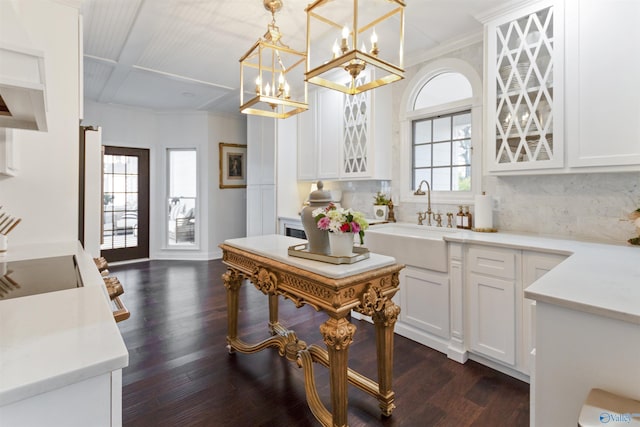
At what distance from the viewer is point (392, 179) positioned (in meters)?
3.69

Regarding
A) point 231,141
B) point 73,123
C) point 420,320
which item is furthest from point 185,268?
point 420,320

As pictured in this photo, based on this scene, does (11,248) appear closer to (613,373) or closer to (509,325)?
(613,373)

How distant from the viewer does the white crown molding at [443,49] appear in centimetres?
292

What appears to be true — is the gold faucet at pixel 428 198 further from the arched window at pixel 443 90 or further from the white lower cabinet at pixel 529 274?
the white lower cabinet at pixel 529 274

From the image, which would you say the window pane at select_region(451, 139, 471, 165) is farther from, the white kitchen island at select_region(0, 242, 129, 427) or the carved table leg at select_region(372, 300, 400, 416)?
the white kitchen island at select_region(0, 242, 129, 427)

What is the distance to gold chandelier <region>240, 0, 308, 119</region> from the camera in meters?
2.09

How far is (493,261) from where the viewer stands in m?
2.24

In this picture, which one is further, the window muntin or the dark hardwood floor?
the window muntin

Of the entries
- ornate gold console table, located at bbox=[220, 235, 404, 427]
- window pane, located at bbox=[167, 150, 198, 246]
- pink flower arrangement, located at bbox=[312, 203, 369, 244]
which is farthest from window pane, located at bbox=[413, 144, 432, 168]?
window pane, located at bbox=[167, 150, 198, 246]

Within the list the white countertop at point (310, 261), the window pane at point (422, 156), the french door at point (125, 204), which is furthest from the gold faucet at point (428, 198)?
the french door at point (125, 204)

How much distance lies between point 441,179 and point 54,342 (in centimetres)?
332

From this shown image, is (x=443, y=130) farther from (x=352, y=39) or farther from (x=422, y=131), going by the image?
(x=352, y=39)

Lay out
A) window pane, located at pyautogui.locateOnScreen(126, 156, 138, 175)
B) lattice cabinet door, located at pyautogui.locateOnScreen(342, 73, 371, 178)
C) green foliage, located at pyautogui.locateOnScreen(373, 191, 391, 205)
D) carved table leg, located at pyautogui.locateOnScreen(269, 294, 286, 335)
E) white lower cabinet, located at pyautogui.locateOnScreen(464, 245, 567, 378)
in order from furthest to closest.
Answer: window pane, located at pyautogui.locateOnScreen(126, 156, 138, 175) < green foliage, located at pyautogui.locateOnScreen(373, 191, 391, 205) < lattice cabinet door, located at pyautogui.locateOnScreen(342, 73, 371, 178) < carved table leg, located at pyautogui.locateOnScreen(269, 294, 286, 335) < white lower cabinet, located at pyautogui.locateOnScreen(464, 245, 567, 378)

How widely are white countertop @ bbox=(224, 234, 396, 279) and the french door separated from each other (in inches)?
177
